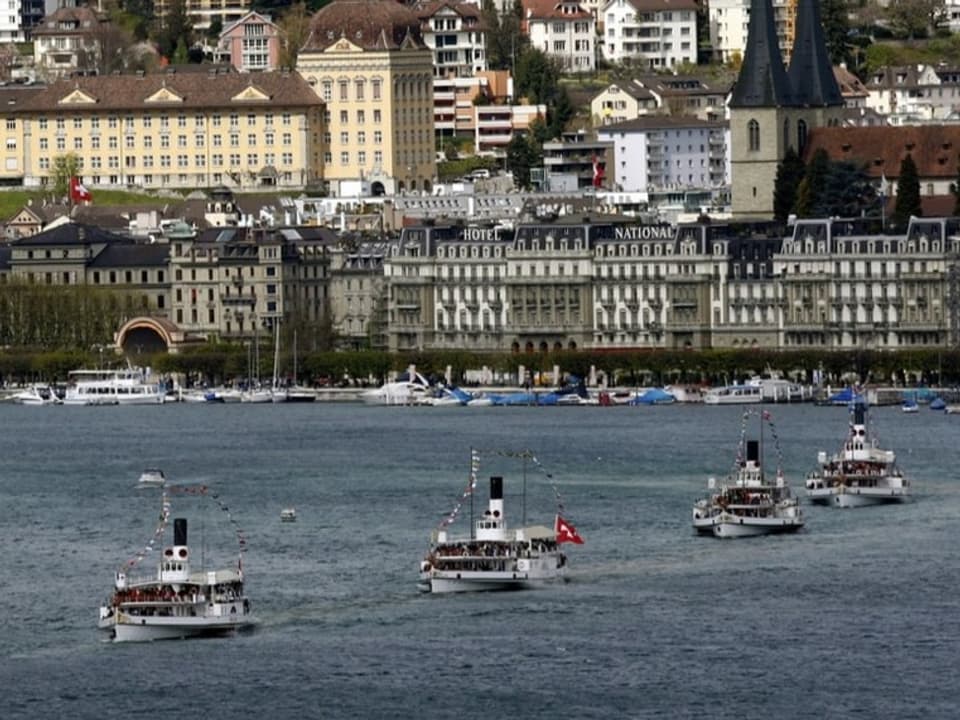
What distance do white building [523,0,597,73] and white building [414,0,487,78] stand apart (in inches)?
95.7

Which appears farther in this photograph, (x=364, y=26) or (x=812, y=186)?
(x=364, y=26)

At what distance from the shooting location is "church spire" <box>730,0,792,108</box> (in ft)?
457

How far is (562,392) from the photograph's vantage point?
12075 cm

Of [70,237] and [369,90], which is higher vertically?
[369,90]

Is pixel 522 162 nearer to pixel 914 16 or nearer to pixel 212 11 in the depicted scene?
pixel 914 16

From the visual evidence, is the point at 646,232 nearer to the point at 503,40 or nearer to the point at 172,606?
the point at 503,40

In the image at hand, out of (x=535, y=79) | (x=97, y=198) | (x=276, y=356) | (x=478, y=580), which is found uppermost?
(x=535, y=79)

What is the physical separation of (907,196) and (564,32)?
45.0 m

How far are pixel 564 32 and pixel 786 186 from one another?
134 ft

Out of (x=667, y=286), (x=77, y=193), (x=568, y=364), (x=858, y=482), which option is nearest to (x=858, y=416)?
(x=858, y=482)

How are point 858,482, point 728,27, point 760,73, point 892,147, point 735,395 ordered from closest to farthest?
1. point 858,482
2. point 735,395
3. point 760,73
4. point 892,147
5. point 728,27

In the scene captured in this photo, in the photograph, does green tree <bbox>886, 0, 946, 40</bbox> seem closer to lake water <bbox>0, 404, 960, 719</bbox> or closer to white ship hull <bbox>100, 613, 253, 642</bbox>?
lake water <bbox>0, 404, 960, 719</bbox>

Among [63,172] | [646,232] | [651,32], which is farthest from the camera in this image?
[651,32]

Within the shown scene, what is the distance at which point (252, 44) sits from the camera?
17250cm
